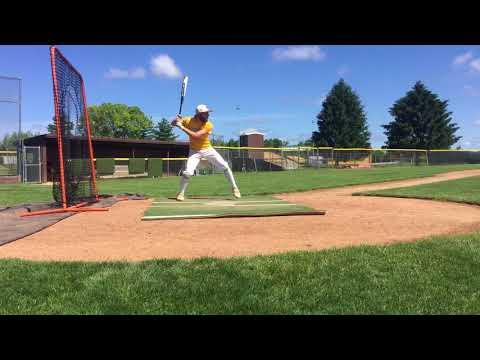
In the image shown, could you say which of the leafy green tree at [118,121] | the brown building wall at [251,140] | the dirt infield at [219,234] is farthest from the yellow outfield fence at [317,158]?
the leafy green tree at [118,121]

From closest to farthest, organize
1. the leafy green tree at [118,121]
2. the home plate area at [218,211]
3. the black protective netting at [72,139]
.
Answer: the home plate area at [218,211]
the black protective netting at [72,139]
the leafy green tree at [118,121]

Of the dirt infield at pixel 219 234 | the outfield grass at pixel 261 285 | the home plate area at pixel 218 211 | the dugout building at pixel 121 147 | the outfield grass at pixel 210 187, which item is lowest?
the outfield grass at pixel 261 285

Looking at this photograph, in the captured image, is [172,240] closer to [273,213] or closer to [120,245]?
[120,245]

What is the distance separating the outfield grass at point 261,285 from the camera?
11.6 feet

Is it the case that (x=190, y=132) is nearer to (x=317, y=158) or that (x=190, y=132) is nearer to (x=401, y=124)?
(x=317, y=158)

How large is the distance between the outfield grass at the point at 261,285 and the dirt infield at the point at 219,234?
1.91 feet

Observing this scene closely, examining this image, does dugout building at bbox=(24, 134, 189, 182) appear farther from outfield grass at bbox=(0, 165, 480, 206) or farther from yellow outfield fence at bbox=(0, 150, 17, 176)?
outfield grass at bbox=(0, 165, 480, 206)

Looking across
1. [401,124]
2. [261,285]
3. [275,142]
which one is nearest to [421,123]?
[401,124]

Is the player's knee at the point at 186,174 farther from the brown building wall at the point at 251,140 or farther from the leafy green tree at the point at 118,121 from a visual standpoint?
the leafy green tree at the point at 118,121

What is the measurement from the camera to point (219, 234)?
6.21 m
